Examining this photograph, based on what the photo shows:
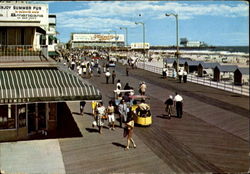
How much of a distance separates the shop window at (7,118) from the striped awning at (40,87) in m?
1.90

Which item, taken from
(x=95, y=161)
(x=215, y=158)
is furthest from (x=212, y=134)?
(x=95, y=161)

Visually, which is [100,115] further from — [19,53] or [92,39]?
[92,39]

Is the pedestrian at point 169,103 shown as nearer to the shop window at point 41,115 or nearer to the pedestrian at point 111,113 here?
the pedestrian at point 111,113

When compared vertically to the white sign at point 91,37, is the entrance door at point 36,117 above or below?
below

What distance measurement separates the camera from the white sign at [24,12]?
16.2 m

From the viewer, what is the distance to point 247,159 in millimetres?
11008

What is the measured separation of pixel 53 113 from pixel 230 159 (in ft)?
31.1

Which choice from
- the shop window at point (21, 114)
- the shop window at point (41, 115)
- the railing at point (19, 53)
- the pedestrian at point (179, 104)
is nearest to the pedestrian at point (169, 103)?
the pedestrian at point (179, 104)

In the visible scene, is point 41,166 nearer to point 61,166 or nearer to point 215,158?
point 61,166

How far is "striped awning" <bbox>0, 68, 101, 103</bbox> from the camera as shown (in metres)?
12.6

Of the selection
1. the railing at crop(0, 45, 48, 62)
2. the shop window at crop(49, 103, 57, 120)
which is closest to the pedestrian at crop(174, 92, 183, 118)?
the shop window at crop(49, 103, 57, 120)

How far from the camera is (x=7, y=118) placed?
14984mm

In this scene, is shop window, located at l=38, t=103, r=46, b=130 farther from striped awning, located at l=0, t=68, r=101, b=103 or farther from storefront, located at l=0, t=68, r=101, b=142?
striped awning, located at l=0, t=68, r=101, b=103

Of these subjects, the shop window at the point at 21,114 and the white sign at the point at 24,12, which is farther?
the white sign at the point at 24,12
